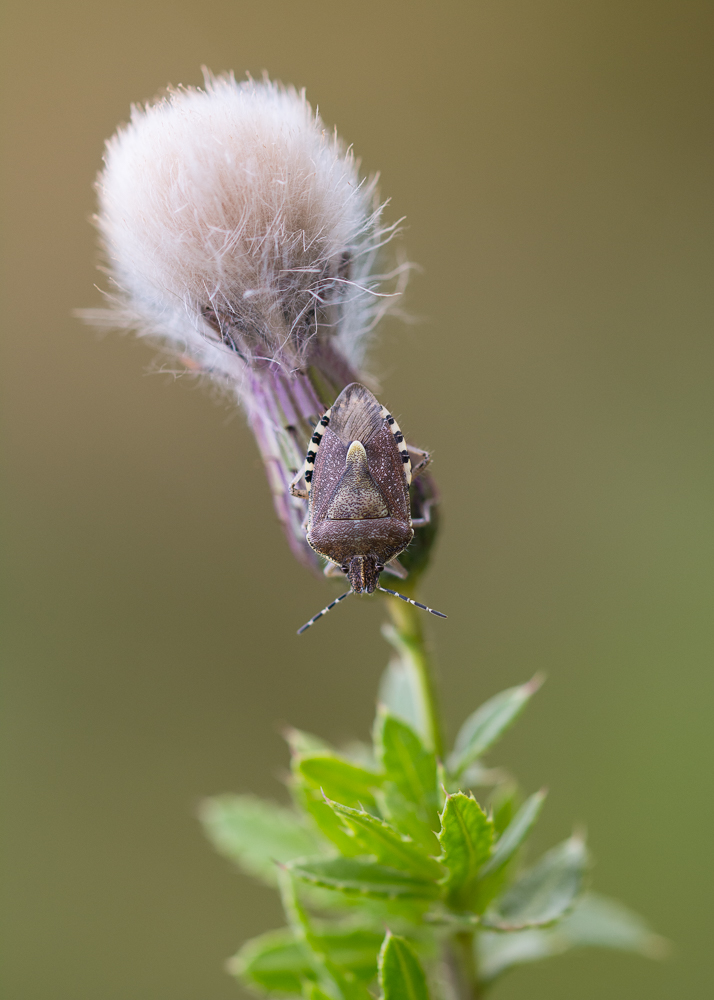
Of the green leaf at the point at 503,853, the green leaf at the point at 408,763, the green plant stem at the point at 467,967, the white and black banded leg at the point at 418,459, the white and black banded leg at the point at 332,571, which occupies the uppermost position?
the white and black banded leg at the point at 418,459

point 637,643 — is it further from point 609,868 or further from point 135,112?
point 135,112

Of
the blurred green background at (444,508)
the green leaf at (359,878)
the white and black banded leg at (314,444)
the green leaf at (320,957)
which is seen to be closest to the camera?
the green leaf at (359,878)

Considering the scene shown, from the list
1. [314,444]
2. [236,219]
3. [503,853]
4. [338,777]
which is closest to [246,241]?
[236,219]

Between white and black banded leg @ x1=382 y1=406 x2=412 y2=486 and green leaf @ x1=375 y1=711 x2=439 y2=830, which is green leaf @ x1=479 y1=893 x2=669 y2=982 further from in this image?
white and black banded leg @ x1=382 y1=406 x2=412 y2=486

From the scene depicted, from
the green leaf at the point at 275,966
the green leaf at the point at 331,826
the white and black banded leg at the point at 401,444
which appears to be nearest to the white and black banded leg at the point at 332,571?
the white and black banded leg at the point at 401,444

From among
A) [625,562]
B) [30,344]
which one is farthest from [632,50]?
[30,344]

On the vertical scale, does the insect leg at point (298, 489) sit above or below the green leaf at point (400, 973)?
above

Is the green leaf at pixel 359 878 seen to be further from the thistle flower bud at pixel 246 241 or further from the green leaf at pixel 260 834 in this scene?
the thistle flower bud at pixel 246 241
